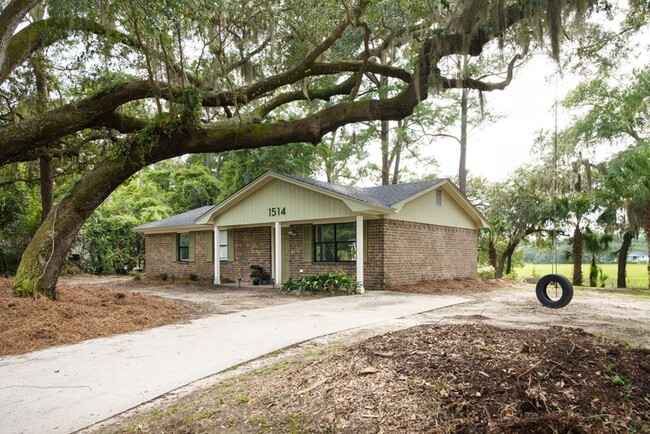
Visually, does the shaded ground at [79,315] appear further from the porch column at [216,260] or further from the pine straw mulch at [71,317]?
the porch column at [216,260]

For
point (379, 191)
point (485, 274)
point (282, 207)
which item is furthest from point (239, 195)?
point (485, 274)

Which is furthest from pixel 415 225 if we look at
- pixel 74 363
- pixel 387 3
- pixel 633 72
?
pixel 633 72

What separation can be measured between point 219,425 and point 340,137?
23.6 metres

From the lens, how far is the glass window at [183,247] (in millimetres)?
20422

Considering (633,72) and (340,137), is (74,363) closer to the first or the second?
(340,137)

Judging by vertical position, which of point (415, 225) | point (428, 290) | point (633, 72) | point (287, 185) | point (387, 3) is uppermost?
point (633, 72)

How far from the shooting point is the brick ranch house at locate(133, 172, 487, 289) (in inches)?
542

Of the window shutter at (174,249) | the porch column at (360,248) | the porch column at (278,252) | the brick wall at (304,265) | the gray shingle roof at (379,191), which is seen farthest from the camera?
the window shutter at (174,249)

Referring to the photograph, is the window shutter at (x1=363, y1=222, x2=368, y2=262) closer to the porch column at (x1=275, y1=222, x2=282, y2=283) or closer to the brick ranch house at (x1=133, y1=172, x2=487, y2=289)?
the brick ranch house at (x1=133, y1=172, x2=487, y2=289)

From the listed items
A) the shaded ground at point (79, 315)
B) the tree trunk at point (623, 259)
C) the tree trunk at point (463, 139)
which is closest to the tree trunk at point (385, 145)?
the tree trunk at point (463, 139)

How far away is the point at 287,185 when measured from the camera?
15352mm

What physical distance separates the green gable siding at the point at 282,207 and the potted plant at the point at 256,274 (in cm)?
171

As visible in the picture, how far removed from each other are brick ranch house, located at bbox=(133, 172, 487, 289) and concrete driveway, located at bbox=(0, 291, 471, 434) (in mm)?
4967

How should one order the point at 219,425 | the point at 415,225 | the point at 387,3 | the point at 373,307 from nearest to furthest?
1. the point at 219,425
2. the point at 373,307
3. the point at 387,3
4. the point at 415,225
